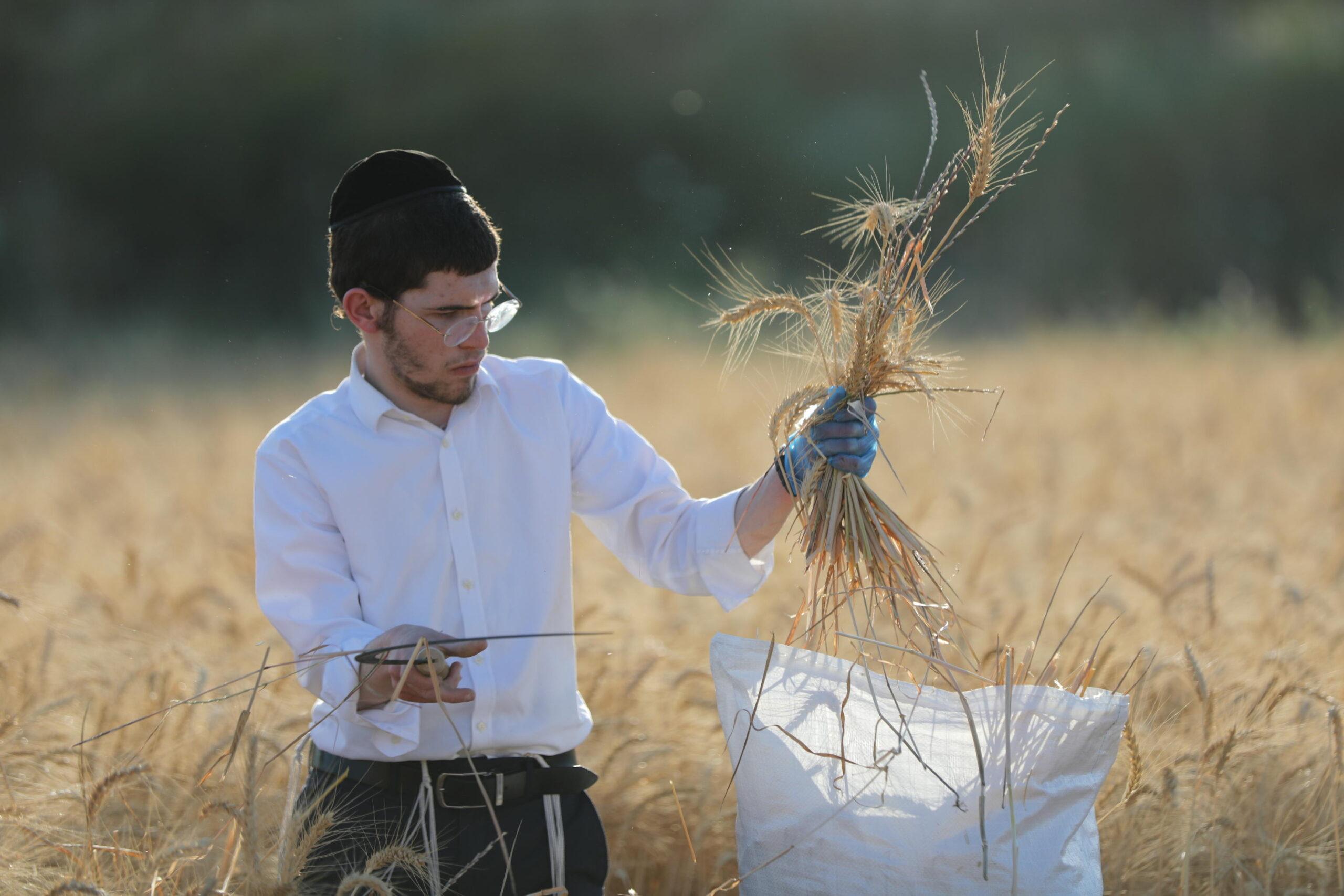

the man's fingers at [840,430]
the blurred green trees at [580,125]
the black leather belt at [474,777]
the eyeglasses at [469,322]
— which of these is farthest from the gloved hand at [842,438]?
the blurred green trees at [580,125]

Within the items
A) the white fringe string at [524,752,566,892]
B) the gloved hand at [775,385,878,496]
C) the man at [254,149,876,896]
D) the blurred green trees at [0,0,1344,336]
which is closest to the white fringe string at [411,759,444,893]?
the man at [254,149,876,896]

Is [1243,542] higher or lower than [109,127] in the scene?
lower

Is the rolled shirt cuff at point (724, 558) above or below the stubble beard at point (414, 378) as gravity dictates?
below

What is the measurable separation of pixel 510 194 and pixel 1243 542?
10801 millimetres

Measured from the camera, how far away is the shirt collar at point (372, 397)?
62.9 inches

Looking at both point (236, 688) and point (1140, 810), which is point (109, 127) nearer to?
point (236, 688)

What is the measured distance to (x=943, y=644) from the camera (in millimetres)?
1530

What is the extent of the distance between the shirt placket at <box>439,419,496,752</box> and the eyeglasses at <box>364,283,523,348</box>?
0.14 meters

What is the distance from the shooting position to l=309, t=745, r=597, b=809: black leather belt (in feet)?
5.16

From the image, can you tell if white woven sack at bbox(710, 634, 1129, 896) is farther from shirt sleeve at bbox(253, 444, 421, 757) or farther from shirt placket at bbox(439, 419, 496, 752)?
shirt sleeve at bbox(253, 444, 421, 757)

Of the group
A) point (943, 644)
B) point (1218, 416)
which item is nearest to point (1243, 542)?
point (943, 644)

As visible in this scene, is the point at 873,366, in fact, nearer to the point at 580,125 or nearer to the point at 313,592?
the point at 313,592

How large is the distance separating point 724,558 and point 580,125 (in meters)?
12.4

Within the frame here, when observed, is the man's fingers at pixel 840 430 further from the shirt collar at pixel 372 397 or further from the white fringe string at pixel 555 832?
the white fringe string at pixel 555 832
